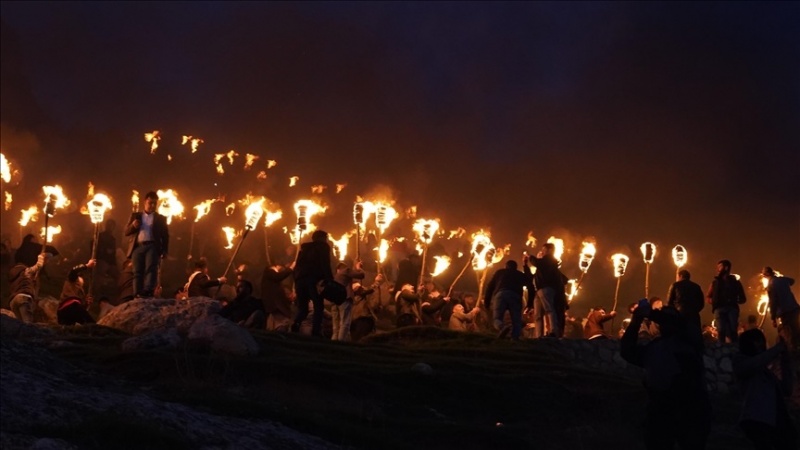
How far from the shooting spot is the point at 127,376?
1161 cm

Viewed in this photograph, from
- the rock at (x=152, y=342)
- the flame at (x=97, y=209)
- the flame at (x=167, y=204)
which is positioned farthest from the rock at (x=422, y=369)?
the flame at (x=167, y=204)

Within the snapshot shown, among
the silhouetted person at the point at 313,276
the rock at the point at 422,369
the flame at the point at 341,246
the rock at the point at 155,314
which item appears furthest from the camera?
the flame at the point at 341,246

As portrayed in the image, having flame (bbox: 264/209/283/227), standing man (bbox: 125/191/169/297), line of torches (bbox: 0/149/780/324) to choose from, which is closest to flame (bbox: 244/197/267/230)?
line of torches (bbox: 0/149/780/324)

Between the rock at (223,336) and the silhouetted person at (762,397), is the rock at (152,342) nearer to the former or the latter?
the rock at (223,336)

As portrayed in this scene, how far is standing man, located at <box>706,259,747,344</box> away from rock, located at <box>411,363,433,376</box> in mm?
9598

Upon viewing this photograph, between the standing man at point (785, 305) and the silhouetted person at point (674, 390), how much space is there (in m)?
12.7

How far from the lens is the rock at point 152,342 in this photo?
1326 cm

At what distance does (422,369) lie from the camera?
14.9 m

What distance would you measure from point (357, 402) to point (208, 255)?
28.3 m

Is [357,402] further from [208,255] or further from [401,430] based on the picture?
[208,255]

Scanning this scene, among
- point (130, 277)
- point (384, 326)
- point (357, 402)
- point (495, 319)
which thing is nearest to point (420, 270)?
point (384, 326)

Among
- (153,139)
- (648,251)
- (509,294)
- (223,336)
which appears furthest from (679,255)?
(153,139)

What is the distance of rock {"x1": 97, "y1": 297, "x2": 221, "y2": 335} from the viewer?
52.4 feet

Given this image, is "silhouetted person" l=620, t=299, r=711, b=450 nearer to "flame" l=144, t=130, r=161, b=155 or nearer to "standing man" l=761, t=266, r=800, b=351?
Result: "standing man" l=761, t=266, r=800, b=351
